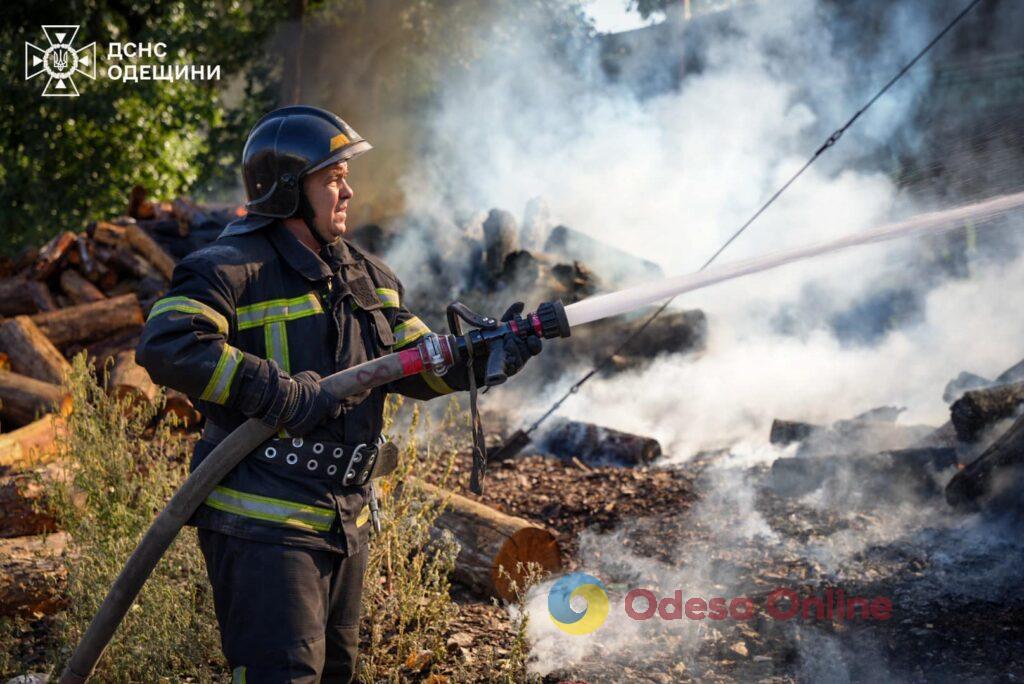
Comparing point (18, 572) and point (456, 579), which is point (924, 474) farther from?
point (18, 572)

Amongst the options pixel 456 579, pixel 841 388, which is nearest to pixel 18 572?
pixel 456 579

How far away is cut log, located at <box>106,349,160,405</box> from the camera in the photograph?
670cm

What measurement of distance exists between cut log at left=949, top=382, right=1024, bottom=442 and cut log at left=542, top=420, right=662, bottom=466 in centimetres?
231

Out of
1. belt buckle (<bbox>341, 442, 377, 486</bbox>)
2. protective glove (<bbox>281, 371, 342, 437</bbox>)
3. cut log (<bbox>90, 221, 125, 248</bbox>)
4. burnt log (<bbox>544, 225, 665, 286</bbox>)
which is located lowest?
belt buckle (<bbox>341, 442, 377, 486</bbox>)

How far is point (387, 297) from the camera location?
3.02m

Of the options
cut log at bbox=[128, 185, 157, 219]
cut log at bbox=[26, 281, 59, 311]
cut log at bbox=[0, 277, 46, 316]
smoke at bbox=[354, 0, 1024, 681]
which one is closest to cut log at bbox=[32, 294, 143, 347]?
cut log at bbox=[26, 281, 59, 311]

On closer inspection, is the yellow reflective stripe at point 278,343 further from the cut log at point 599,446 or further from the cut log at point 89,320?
the cut log at point 89,320

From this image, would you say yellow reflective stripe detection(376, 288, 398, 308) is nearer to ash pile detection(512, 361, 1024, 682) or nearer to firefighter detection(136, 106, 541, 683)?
firefighter detection(136, 106, 541, 683)

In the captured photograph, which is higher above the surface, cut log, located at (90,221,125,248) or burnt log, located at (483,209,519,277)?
cut log, located at (90,221,125,248)

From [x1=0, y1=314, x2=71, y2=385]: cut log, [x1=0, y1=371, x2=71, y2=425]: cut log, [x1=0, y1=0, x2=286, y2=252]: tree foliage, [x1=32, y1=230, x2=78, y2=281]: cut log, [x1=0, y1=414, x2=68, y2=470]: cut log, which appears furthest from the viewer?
[x1=0, y1=0, x2=286, y2=252]: tree foliage

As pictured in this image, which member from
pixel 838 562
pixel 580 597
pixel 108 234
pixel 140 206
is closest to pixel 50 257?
pixel 108 234

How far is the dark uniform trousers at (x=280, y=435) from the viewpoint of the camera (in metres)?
2.45

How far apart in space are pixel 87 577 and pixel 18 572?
0.83 m

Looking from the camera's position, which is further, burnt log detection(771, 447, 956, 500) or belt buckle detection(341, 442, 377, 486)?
burnt log detection(771, 447, 956, 500)
